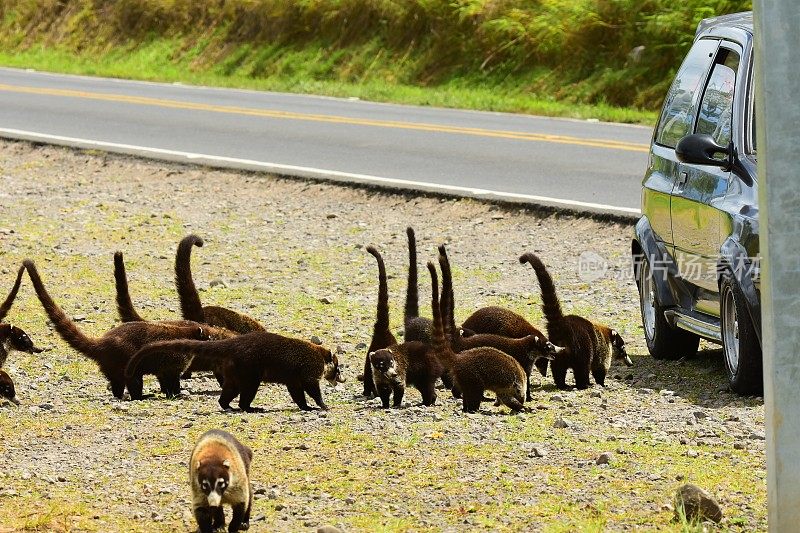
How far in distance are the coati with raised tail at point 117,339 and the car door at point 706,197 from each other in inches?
120

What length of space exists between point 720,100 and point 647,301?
1704mm

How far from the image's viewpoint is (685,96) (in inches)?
379

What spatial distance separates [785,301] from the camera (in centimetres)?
490

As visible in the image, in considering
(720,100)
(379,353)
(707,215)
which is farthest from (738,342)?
(379,353)

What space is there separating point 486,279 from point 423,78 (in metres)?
19.6

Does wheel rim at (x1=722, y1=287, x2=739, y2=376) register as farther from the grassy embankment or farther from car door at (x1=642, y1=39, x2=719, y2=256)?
the grassy embankment

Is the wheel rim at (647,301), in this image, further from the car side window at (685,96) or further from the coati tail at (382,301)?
the coati tail at (382,301)

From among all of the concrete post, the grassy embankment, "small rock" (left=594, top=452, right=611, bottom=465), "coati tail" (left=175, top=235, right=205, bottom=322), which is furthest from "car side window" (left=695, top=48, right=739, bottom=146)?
the grassy embankment

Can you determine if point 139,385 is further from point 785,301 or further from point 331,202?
point 331,202

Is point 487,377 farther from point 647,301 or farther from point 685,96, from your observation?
point 685,96

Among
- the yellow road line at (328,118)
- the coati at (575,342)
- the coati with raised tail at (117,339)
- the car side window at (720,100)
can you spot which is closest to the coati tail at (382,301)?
the coati at (575,342)

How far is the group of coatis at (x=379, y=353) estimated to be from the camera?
26.6 feet

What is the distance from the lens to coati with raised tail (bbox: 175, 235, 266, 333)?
9328mm

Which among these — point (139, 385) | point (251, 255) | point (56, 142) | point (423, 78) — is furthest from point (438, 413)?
point (423, 78)
